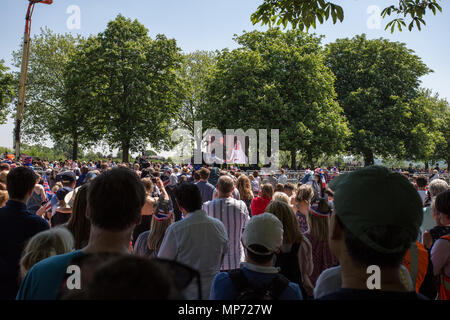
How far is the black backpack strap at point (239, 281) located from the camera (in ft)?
7.13

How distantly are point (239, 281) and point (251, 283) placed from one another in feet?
0.27

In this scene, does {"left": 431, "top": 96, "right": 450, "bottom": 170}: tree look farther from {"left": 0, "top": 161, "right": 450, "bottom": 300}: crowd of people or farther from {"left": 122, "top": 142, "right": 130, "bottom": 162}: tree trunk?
{"left": 0, "top": 161, "right": 450, "bottom": 300}: crowd of people

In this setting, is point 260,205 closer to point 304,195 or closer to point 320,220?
point 304,195

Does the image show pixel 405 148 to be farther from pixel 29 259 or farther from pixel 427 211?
pixel 29 259

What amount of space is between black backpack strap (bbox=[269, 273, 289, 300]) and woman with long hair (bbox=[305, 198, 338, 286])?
192cm

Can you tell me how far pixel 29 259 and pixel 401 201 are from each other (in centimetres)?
214

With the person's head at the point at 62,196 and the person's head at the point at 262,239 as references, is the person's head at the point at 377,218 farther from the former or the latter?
the person's head at the point at 62,196

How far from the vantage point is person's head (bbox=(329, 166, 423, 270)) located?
1.40 metres

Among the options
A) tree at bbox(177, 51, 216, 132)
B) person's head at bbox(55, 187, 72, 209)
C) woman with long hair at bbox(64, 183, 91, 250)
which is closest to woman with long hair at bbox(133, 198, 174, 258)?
woman with long hair at bbox(64, 183, 91, 250)
